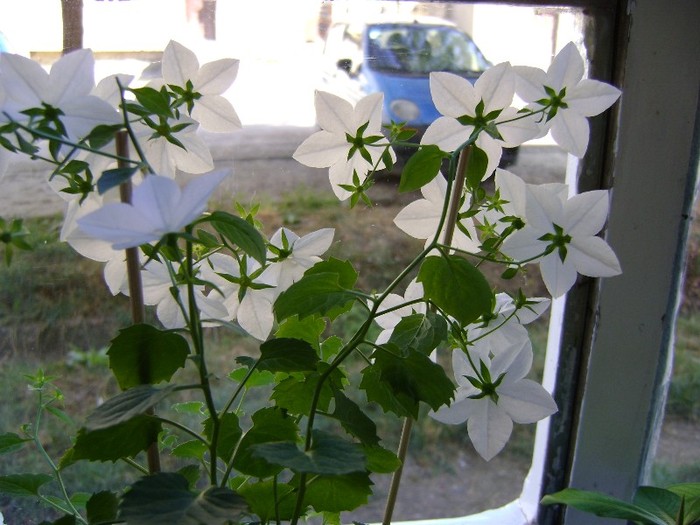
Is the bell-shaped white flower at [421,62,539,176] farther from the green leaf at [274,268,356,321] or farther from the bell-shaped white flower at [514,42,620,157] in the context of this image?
the green leaf at [274,268,356,321]

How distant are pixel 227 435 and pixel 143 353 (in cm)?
11

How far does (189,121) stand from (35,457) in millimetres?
488

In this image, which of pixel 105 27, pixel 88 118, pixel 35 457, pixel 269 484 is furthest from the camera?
pixel 35 457

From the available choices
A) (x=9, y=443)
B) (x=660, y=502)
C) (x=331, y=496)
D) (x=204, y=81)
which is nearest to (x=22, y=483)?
(x=9, y=443)

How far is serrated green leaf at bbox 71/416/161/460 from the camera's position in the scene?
0.54 metres

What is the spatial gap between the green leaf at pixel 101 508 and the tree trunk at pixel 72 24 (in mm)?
424

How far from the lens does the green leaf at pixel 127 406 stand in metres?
0.46

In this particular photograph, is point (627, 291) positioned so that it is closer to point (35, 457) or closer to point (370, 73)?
point (370, 73)

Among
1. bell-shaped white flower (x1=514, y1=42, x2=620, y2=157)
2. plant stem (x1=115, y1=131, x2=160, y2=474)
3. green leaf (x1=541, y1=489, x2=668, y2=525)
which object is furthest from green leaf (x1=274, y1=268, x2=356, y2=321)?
green leaf (x1=541, y1=489, x2=668, y2=525)

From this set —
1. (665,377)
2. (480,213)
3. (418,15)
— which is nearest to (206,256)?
(480,213)

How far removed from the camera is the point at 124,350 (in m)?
0.55

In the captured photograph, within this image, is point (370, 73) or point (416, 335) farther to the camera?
point (370, 73)

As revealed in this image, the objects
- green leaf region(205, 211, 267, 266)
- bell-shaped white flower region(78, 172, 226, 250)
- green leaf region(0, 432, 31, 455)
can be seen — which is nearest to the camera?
bell-shaped white flower region(78, 172, 226, 250)

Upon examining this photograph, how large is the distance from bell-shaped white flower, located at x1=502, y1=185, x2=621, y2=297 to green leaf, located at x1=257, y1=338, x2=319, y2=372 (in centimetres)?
17
